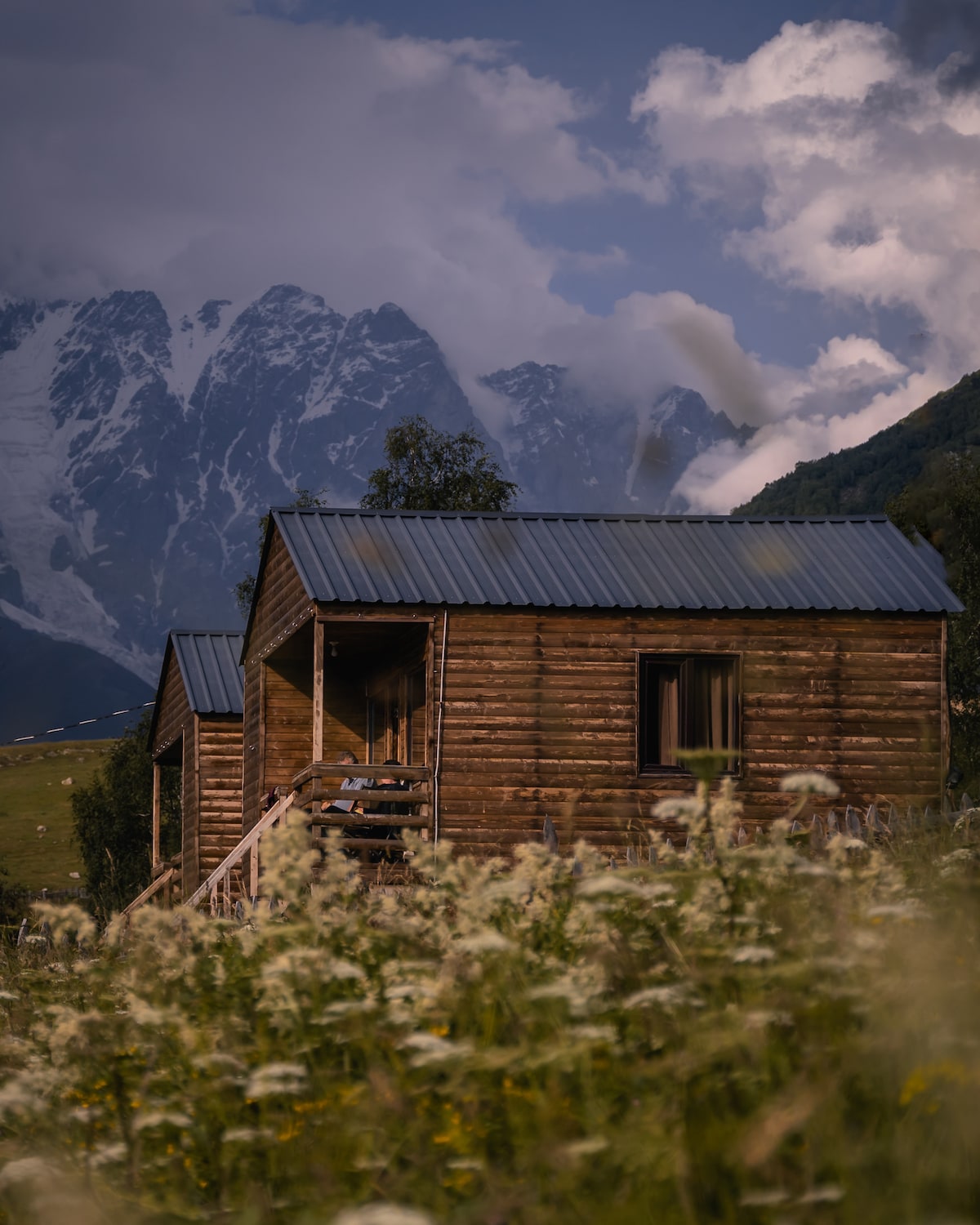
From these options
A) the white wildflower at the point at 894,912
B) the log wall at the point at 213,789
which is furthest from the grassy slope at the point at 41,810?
the white wildflower at the point at 894,912

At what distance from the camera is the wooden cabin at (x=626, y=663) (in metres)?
20.2

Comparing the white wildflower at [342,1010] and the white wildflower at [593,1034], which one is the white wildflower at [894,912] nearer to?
the white wildflower at [593,1034]

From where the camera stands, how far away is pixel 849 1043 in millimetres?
4098

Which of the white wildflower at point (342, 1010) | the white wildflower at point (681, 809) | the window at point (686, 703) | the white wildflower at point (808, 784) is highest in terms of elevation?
the window at point (686, 703)

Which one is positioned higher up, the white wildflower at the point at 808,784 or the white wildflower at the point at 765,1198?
the white wildflower at the point at 808,784

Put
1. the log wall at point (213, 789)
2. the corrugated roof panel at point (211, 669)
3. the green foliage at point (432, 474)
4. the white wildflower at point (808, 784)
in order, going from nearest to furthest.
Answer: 1. the white wildflower at point (808, 784)
2. the log wall at point (213, 789)
3. the corrugated roof panel at point (211, 669)
4. the green foliage at point (432, 474)

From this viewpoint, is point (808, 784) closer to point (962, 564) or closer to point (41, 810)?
point (962, 564)

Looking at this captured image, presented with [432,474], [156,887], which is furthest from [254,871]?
[432,474]

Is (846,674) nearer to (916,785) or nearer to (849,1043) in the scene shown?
(916,785)

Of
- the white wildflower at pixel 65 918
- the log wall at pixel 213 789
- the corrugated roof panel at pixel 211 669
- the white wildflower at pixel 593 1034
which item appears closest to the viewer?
the white wildflower at pixel 593 1034

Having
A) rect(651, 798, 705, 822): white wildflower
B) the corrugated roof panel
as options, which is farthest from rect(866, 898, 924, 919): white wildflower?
the corrugated roof panel

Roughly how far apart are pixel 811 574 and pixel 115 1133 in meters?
16.9

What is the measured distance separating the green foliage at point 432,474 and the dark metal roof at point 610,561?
76.1 feet

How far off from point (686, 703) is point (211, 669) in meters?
12.2
